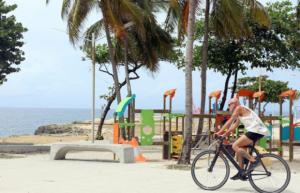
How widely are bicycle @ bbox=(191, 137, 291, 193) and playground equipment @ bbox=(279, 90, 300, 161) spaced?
8.08m

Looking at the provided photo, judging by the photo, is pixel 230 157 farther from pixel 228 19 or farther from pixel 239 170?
pixel 228 19

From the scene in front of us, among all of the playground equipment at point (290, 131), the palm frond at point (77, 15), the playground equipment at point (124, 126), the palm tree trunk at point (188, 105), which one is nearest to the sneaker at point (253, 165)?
the palm tree trunk at point (188, 105)

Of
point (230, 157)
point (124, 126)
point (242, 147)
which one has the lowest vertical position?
point (230, 157)

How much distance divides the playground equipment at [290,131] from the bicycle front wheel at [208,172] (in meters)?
8.05

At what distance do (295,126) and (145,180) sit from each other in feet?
29.1

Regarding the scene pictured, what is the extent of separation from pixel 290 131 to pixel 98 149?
617 cm

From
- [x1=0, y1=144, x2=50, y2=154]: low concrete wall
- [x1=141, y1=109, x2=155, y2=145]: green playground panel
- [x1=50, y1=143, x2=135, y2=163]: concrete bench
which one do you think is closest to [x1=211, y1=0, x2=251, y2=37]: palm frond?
[x1=141, y1=109, x2=155, y2=145]: green playground panel

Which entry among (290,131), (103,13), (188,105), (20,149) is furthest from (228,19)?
(188,105)

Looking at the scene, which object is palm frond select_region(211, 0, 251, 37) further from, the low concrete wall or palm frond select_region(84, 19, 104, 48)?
the low concrete wall

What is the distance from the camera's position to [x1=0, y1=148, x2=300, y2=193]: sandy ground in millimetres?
11078

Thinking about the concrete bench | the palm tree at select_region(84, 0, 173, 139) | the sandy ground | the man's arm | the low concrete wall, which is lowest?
the sandy ground

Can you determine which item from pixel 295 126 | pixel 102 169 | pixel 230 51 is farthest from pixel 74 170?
pixel 230 51

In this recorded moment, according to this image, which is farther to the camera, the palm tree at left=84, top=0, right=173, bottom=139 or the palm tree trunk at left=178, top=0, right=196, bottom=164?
the palm tree at left=84, top=0, right=173, bottom=139

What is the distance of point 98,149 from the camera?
17.3 meters
